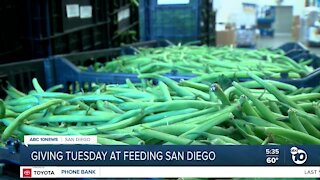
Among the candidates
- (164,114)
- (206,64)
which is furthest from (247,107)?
(206,64)

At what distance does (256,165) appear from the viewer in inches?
39.8

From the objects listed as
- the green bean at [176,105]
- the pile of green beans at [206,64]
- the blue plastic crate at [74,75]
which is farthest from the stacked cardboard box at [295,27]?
the green bean at [176,105]

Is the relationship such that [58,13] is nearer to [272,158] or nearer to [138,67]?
[138,67]

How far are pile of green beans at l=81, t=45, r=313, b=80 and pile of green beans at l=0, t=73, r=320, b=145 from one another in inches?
18.8

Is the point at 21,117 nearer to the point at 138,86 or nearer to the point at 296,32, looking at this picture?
the point at 138,86

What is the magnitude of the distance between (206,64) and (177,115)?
1.04 metres

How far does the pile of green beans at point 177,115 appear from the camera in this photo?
1199 millimetres

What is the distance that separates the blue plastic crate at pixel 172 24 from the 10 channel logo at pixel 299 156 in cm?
266

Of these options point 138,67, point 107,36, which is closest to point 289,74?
point 138,67

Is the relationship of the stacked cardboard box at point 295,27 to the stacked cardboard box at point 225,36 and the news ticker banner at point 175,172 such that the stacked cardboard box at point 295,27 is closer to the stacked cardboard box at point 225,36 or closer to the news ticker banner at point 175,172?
the stacked cardboard box at point 225,36

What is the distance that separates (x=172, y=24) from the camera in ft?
12.6

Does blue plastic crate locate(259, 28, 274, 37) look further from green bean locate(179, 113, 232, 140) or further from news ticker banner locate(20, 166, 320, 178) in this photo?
news ticker banner locate(20, 166, 320, 178)

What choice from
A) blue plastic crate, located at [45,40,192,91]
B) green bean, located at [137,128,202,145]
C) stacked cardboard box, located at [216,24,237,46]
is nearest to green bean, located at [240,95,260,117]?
green bean, located at [137,128,202,145]

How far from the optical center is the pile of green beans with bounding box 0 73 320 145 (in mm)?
A: 1199
